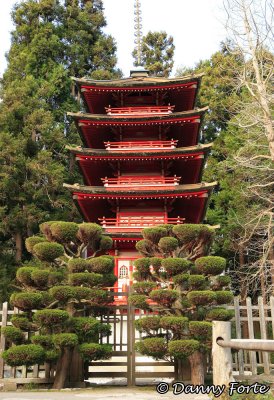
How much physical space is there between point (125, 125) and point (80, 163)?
99.0 inches

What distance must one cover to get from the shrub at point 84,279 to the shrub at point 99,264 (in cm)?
20

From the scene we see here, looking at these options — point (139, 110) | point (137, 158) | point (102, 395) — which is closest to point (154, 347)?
point (102, 395)

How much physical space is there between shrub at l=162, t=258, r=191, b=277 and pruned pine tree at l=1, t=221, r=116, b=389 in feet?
4.45

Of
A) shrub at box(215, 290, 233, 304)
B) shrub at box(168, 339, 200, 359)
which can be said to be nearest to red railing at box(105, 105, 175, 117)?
shrub at box(215, 290, 233, 304)

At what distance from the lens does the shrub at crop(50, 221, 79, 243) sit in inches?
362

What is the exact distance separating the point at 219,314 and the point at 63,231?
3.80 m

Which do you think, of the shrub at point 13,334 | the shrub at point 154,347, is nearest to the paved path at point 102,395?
the shrub at point 154,347

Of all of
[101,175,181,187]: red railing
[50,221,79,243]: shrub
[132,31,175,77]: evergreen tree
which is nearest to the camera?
[50,221,79,243]: shrub

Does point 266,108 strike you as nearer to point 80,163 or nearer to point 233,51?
point 233,51

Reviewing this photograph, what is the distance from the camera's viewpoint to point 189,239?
9.33m

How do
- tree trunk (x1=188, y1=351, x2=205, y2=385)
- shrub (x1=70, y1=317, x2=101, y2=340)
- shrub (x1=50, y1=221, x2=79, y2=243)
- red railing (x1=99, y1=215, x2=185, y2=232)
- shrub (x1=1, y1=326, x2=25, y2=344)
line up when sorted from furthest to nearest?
red railing (x1=99, y1=215, x2=185, y2=232) < shrub (x1=50, y1=221, x2=79, y2=243) < shrub (x1=70, y1=317, x2=101, y2=340) < shrub (x1=1, y1=326, x2=25, y2=344) < tree trunk (x1=188, y1=351, x2=205, y2=385)

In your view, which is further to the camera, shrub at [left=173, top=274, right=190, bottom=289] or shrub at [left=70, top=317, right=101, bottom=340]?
shrub at [left=173, top=274, right=190, bottom=289]

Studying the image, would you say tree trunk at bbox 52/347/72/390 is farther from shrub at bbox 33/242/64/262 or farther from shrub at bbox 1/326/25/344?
shrub at bbox 33/242/64/262

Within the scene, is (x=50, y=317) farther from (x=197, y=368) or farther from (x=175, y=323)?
(x=197, y=368)
